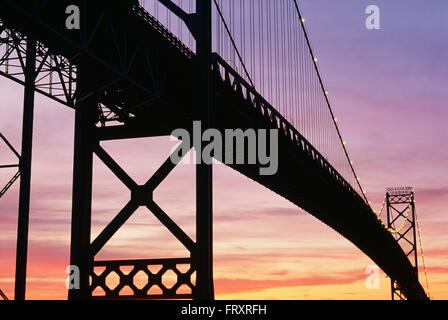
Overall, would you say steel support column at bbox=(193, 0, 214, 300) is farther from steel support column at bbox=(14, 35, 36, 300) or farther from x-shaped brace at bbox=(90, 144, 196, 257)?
steel support column at bbox=(14, 35, 36, 300)

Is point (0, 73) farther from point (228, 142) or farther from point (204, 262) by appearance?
point (228, 142)

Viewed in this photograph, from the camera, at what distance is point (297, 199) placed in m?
38.2

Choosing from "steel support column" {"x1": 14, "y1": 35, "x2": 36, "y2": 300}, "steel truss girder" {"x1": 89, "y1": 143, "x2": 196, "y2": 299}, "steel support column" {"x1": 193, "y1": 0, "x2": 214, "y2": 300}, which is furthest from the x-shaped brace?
"steel support column" {"x1": 14, "y1": 35, "x2": 36, "y2": 300}

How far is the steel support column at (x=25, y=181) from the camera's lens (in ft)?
40.0

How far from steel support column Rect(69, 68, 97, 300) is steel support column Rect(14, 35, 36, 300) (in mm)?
7632

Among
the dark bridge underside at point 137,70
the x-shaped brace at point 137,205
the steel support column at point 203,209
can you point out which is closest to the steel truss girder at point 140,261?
the x-shaped brace at point 137,205

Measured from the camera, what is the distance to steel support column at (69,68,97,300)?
20375 mm

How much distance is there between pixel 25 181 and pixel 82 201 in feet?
26.4

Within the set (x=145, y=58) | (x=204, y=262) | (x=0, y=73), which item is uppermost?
(x=145, y=58)

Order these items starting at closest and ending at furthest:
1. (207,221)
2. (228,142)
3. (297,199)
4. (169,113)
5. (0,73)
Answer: (0,73)
(207,221)
(169,113)
(228,142)
(297,199)

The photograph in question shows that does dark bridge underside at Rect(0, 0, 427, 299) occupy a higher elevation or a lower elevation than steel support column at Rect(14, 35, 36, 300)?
higher
